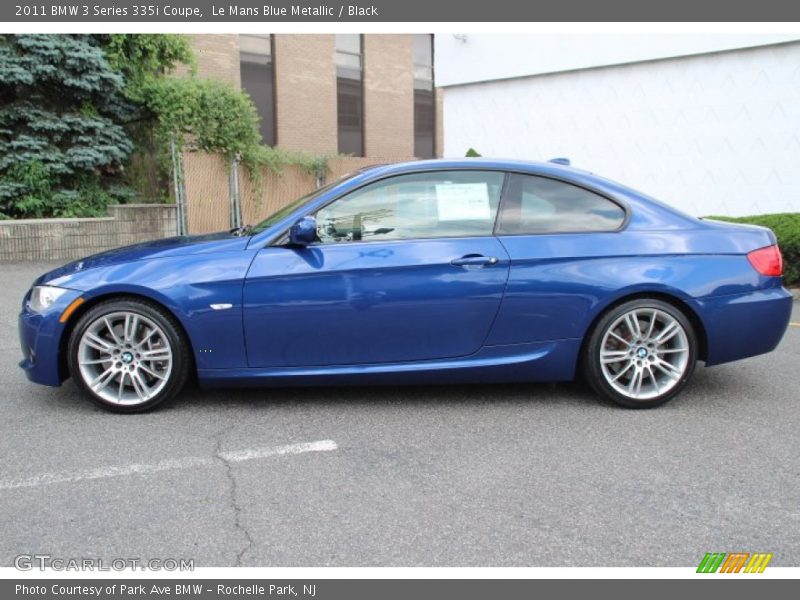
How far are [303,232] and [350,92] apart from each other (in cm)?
1992

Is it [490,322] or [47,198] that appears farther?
[47,198]

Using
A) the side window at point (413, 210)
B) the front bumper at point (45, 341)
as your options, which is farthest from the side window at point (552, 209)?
the front bumper at point (45, 341)

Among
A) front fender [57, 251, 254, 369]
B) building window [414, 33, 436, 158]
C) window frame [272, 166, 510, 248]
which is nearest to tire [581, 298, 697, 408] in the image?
Answer: window frame [272, 166, 510, 248]

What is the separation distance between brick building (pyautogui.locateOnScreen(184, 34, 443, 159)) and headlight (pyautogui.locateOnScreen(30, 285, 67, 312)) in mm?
15338

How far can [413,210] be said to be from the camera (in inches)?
174

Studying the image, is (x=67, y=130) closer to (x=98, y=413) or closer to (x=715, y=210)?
(x=98, y=413)

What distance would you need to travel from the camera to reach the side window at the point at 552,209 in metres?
4.46

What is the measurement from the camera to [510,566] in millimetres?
2680

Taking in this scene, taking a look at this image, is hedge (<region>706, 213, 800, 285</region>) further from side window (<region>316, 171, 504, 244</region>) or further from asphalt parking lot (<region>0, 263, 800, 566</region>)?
side window (<region>316, 171, 504, 244</region>)

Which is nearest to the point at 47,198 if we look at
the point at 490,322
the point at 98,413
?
the point at 98,413

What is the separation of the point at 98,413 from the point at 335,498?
6.22ft

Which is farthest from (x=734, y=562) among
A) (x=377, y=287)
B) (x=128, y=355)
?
(x=128, y=355)

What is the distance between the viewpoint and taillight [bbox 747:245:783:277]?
448cm

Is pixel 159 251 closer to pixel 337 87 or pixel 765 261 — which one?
pixel 765 261
